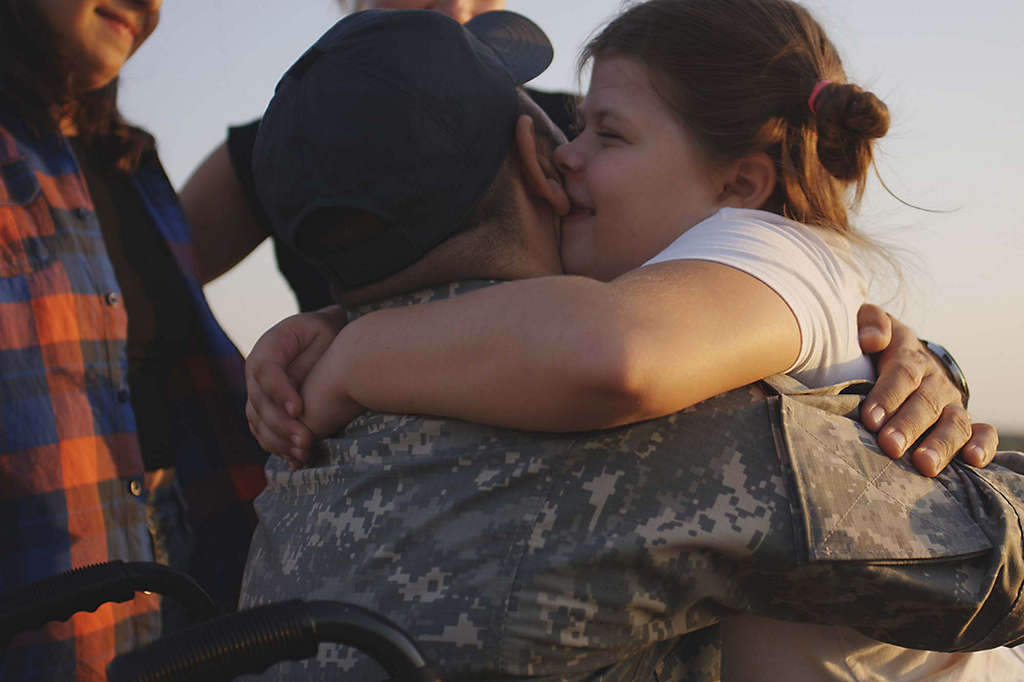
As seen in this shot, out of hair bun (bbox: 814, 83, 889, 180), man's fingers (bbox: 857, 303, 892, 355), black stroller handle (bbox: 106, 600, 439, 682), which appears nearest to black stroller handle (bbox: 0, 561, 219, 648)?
black stroller handle (bbox: 106, 600, 439, 682)

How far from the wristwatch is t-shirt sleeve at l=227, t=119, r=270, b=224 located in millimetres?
2069

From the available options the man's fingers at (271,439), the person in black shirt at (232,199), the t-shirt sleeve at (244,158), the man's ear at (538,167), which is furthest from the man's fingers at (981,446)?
the t-shirt sleeve at (244,158)

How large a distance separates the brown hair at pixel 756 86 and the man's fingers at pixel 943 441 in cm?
53

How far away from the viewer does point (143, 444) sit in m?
2.62

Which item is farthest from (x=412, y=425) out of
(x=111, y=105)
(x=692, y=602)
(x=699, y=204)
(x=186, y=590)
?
(x=111, y=105)

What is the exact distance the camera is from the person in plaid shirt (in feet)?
7.38

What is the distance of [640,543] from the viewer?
1226 mm

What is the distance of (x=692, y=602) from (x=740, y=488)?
17 cm

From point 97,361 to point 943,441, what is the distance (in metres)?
2.00

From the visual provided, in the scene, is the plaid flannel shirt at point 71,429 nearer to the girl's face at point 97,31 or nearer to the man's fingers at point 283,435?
the girl's face at point 97,31

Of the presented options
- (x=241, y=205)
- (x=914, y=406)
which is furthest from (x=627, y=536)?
(x=241, y=205)

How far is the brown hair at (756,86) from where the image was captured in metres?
1.94

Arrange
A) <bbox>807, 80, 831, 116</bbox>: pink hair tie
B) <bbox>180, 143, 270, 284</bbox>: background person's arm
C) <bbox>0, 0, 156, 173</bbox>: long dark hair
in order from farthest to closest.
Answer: <bbox>180, 143, 270, 284</bbox>: background person's arm
<bbox>0, 0, 156, 173</bbox>: long dark hair
<bbox>807, 80, 831, 116</bbox>: pink hair tie

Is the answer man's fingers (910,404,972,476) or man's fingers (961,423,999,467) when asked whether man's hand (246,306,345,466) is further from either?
man's fingers (961,423,999,467)
